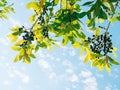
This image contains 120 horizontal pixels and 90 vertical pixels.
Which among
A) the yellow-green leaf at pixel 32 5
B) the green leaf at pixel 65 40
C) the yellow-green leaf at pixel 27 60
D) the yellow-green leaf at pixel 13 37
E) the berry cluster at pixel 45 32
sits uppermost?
the yellow-green leaf at pixel 32 5

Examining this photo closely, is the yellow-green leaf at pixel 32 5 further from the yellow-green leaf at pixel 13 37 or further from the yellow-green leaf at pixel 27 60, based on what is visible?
the yellow-green leaf at pixel 27 60

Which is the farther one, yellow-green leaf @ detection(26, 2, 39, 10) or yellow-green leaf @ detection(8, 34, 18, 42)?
yellow-green leaf @ detection(8, 34, 18, 42)

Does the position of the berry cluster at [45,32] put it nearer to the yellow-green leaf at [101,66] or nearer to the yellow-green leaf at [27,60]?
the yellow-green leaf at [27,60]

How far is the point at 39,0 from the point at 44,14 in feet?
1.31

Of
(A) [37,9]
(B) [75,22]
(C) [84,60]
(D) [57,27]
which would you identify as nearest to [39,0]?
(A) [37,9]

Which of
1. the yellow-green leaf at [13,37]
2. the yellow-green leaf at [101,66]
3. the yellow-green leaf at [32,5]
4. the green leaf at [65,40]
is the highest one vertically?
the yellow-green leaf at [32,5]

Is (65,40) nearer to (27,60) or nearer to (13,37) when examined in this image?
(27,60)

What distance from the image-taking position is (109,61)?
6977 millimetres

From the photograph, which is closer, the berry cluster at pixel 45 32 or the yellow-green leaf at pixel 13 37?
the berry cluster at pixel 45 32

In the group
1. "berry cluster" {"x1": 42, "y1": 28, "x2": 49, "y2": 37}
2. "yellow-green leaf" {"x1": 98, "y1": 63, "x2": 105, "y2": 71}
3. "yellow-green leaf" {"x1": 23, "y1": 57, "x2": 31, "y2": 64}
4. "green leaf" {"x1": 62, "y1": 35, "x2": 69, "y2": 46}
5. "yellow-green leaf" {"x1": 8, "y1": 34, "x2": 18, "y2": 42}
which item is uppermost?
"yellow-green leaf" {"x1": 8, "y1": 34, "x2": 18, "y2": 42}

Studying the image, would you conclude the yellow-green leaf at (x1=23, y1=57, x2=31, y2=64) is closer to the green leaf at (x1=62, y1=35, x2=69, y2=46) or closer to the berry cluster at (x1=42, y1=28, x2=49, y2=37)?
the berry cluster at (x1=42, y1=28, x2=49, y2=37)

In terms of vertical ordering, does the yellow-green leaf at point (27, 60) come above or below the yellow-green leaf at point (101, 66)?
above

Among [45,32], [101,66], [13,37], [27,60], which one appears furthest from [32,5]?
[101,66]

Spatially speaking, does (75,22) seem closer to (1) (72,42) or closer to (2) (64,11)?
(2) (64,11)
